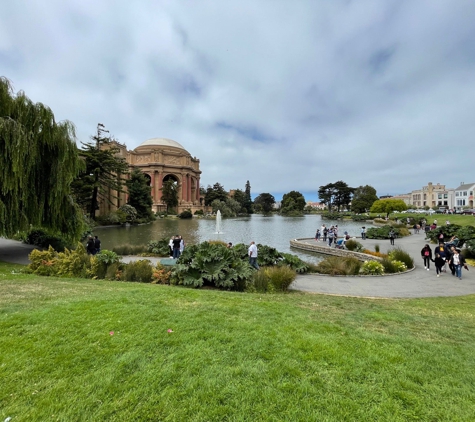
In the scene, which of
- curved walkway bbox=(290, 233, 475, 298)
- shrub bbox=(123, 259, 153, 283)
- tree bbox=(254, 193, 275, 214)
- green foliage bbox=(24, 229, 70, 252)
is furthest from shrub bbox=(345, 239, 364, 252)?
tree bbox=(254, 193, 275, 214)

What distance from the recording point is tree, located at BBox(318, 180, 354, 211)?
87.9 metres

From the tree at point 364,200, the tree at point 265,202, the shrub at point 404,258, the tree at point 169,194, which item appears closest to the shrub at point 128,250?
the shrub at point 404,258

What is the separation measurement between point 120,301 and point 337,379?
11.7 ft

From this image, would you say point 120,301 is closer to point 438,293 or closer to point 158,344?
point 158,344

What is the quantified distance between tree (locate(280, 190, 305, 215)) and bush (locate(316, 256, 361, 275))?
78050 millimetres

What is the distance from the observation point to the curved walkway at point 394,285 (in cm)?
785

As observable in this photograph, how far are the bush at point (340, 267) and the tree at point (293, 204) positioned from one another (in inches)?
3073

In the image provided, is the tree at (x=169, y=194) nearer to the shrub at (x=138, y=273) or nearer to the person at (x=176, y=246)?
the person at (x=176, y=246)

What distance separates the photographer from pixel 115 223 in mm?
36312

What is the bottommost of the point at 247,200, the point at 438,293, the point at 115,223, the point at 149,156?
the point at 438,293

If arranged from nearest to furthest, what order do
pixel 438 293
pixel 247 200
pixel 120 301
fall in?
pixel 120 301 < pixel 438 293 < pixel 247 200

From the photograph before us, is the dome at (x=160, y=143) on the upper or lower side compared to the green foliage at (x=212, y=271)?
upper

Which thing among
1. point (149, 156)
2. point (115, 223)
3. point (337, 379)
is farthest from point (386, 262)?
point (149, 156)

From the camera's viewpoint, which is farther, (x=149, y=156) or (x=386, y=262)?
(x=149, y=156)
